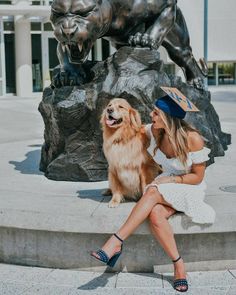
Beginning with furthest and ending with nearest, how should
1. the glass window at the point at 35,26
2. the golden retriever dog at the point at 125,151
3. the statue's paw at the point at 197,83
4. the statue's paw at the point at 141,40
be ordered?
the glass window at the point at 35,26, the statue's paw at the point at 197,83, the statue's paw at the point at 141,40, the golden retriever dog at the point at 125,151

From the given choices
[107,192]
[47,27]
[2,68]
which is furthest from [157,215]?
[47,27]

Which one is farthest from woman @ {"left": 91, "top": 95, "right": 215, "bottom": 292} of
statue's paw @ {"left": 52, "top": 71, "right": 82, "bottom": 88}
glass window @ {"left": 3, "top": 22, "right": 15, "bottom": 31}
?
glass window @ {"left": 3, "top": 22, "right": 15, "bottom": 31}

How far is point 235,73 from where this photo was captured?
28.5m

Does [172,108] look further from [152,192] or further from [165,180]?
[152,192]

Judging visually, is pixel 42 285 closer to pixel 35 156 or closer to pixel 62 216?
pixel 62 216

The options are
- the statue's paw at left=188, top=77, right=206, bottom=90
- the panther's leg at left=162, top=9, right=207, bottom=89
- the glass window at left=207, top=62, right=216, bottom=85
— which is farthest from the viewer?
the glass window at left=207, top=62, right=216, bottom=85

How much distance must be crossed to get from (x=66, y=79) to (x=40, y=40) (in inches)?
716

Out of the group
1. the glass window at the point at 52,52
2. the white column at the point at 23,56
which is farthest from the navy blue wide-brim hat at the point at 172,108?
the glass window at the point at 52,52

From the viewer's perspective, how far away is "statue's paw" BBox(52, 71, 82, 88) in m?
6.26

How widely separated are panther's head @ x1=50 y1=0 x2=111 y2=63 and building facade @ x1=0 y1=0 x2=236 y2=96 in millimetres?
16308

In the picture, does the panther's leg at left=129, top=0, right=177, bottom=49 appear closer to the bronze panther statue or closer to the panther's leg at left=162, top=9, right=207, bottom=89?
the bronze panther statue

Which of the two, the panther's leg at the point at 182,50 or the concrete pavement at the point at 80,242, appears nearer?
the concrete pavement at the point at 80,242

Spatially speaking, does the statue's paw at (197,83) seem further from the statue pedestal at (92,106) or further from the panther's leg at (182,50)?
the statue pedestal at (92,106)

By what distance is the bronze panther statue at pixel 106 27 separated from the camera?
18.6 feet
